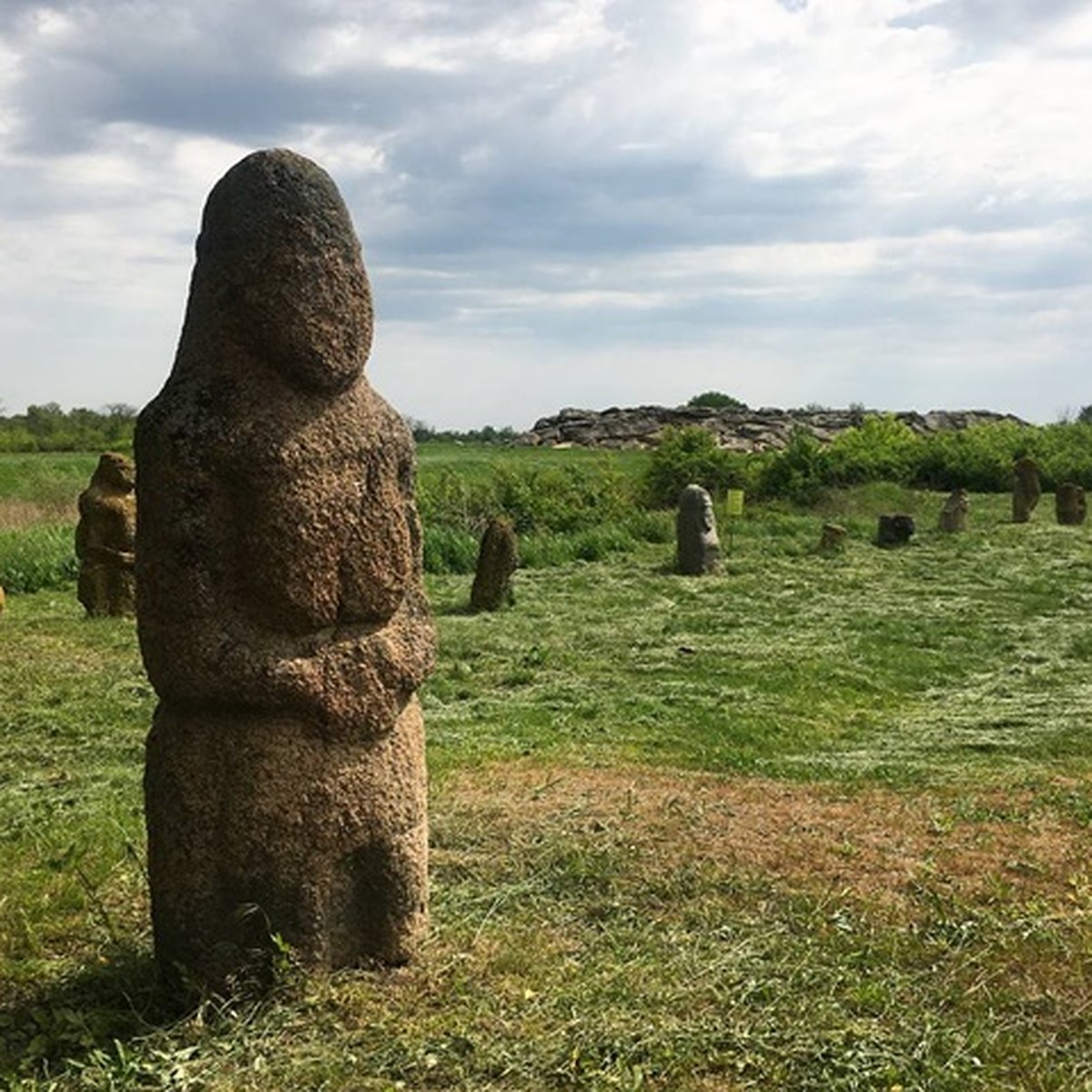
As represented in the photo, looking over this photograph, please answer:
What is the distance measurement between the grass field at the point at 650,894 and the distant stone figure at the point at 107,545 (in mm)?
2295

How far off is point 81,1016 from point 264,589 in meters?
1.80

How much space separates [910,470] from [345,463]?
36091 mm

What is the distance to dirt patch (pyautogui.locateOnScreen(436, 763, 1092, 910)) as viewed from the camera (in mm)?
7172

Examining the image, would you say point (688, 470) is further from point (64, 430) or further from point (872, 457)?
point (64, 430)

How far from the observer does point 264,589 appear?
527 cm

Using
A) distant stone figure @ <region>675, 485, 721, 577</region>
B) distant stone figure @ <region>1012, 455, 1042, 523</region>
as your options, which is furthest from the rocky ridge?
distant stone figure @ <region>675, 485, 721, 577</region>

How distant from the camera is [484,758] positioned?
10039 mm

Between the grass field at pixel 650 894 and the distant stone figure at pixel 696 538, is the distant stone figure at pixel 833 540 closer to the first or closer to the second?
the distant stone figure at pixel 696 538

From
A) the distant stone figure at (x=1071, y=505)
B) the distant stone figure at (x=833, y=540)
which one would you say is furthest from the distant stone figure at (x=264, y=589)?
the distant stone figure at (x=1071, y=505)

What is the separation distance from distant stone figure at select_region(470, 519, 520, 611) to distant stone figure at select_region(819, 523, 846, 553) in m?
9.45

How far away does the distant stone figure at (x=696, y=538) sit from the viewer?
23.4 m

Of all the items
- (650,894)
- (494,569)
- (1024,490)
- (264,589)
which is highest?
(1024,490)

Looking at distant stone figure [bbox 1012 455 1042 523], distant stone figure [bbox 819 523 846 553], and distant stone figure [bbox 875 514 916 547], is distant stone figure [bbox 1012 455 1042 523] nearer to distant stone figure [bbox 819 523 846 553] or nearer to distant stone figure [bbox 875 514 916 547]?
distant stone figure [bbox 875 514 916 547]

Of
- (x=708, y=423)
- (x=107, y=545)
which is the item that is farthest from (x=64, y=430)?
(x=107, y=545)
